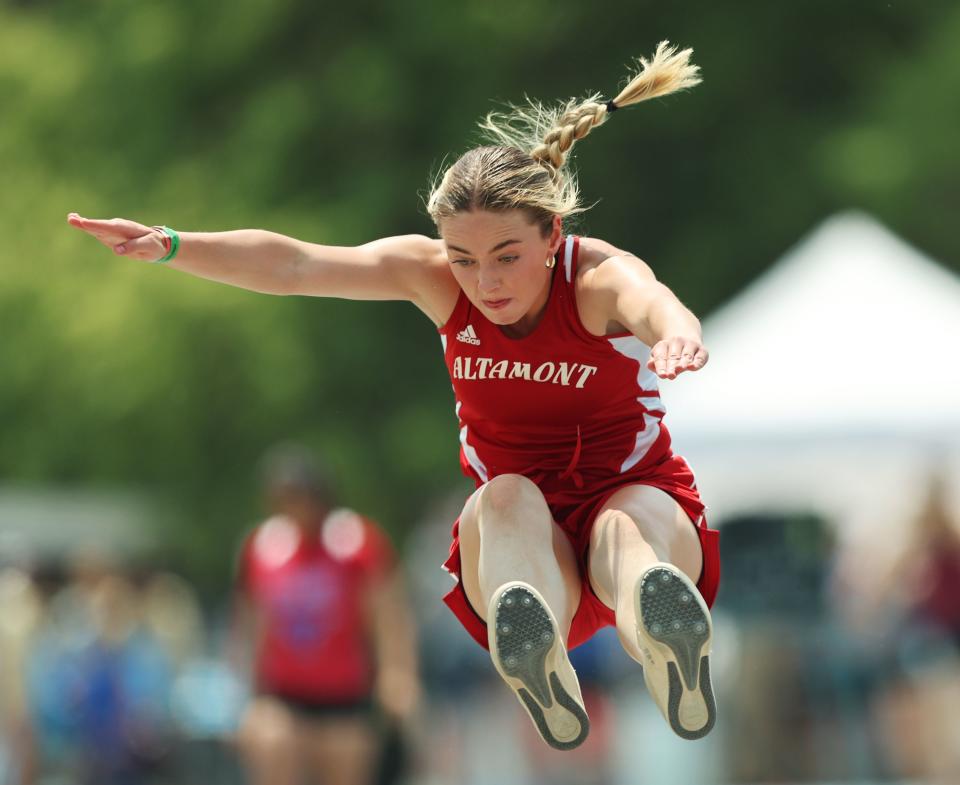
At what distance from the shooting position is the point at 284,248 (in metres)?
5.08

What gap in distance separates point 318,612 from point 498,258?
14.6 ft

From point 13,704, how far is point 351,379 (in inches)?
222

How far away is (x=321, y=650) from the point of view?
8.97 m

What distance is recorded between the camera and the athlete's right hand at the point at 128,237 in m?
4.97

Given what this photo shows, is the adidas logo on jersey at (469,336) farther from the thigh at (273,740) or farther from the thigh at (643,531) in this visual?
the thigh at (273,740)

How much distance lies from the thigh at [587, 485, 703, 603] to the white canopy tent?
568cm

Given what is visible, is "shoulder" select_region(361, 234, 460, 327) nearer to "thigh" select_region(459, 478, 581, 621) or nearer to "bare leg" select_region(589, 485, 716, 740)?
"thigh" select_region(459, 478, 581, 621)

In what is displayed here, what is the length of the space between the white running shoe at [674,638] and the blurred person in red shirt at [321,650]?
4364 mm

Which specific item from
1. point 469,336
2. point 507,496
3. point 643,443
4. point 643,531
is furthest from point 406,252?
point 643,531

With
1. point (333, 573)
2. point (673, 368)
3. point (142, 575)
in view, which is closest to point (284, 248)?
point (673, 368)

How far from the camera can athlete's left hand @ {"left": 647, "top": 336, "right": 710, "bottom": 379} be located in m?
4.13

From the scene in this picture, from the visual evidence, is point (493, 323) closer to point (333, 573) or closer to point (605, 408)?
point (605, 408)

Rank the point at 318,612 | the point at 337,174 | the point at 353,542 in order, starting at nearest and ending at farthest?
the point at 318,612, the point at 353,542, the point at 337,174

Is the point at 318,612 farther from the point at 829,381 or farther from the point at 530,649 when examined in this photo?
the point at 530,649
